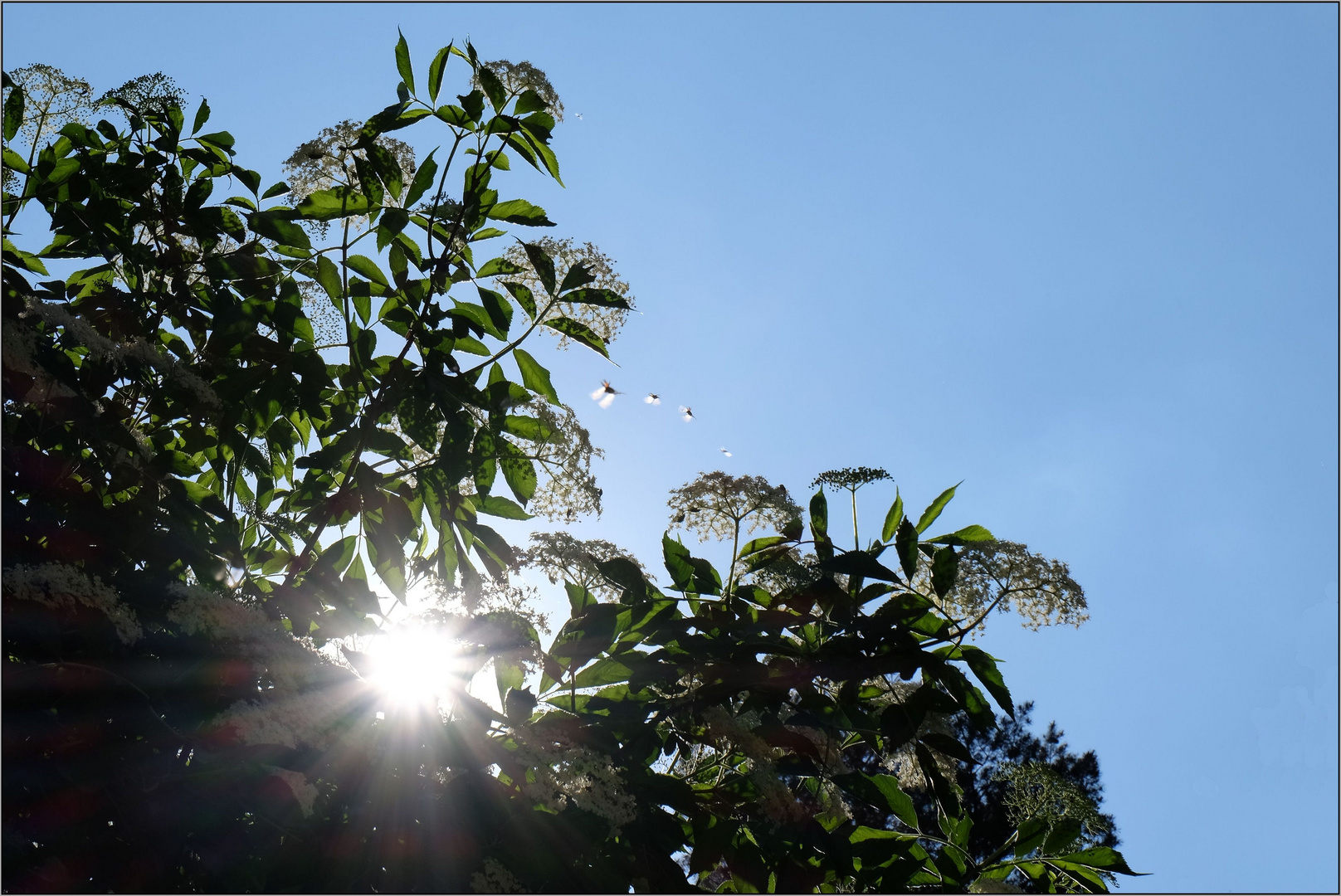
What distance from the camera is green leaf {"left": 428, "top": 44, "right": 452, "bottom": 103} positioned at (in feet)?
9.45

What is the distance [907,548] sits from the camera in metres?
2.83

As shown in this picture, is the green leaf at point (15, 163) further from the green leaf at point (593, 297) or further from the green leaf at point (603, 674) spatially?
the green leaf at point (603, 674)

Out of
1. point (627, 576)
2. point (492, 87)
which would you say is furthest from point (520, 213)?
point (627, 576)

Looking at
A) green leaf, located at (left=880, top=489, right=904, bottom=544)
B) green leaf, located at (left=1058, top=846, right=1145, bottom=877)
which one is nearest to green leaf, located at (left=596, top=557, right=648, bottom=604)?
green leaf, located at (left=880, top=489, right=904, bottom=544)

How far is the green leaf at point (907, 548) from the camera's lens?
283 cm

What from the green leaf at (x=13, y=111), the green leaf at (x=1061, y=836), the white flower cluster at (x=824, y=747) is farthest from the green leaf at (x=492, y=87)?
the green leaf at (x=1061, y=836)

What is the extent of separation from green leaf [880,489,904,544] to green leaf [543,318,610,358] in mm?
1100

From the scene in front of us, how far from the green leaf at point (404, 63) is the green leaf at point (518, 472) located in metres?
1.18

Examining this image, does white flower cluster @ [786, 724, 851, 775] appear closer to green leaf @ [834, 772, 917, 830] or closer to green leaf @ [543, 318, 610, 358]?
green leaf @ [834, 772, 917, 830]

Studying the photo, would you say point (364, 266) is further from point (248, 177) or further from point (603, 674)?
point (603, 674)

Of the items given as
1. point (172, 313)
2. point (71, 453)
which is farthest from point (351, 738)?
point (172, 313)

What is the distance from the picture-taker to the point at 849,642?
269cm

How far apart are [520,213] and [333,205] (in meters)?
0.61

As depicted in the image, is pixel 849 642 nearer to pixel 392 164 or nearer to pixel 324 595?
pixel 324 595
